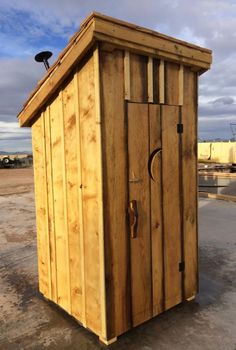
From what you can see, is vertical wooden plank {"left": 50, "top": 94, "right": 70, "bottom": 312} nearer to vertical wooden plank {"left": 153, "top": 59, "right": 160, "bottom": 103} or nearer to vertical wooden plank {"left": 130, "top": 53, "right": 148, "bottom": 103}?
vertical wooden plank {"left": 130, "top": 53, "right": 148, "bottom": 103}

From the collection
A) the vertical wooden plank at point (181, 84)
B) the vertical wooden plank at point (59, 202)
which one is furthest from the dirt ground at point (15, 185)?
the vertical wooden plank at point (181, 84)

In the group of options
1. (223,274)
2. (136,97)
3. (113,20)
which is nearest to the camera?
(113,20)

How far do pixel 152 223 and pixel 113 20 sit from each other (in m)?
1.71

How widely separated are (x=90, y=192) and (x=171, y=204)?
0.86 m

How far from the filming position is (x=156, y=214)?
282 cm

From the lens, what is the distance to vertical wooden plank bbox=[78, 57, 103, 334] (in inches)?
95.0

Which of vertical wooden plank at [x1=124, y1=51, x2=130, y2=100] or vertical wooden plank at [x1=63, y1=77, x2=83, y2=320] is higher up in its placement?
vertical wooden plank at [x1=124, y1=51, x2=130, y2=100]

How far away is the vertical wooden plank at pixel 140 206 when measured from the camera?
2598mm

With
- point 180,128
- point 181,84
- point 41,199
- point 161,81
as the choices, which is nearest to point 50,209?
point 41,199

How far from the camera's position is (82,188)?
8.57 ft

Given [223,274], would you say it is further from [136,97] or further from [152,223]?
[136,97]

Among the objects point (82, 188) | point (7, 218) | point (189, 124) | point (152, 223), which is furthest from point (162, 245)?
point (7, 218)

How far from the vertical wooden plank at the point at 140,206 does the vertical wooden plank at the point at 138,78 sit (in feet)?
0.25

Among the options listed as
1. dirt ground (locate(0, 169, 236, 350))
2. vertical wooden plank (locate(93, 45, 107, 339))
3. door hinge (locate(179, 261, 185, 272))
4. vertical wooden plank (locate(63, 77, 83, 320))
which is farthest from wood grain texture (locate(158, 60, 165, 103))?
dirt ground (locate(0, 169, 236, 350))
